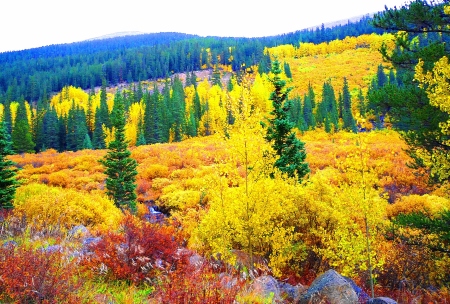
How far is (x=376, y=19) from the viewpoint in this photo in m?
10.5

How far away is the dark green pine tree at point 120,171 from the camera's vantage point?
20.3m

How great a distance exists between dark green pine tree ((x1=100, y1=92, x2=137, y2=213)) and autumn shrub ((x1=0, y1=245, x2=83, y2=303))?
15748 millimetres

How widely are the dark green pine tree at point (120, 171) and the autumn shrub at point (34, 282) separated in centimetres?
1575

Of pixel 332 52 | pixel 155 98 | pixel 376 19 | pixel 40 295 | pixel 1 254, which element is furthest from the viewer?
pixel 332 52

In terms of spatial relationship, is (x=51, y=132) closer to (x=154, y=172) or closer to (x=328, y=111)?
(x=154, y=172)

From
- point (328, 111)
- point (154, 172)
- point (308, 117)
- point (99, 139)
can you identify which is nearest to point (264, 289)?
point (154, 172)

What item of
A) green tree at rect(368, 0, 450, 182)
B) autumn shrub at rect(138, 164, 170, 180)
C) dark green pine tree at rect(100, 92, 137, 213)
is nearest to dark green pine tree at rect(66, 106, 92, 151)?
autumn shrub at rect(138, 164, 170, 180)

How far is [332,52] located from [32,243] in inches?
6437

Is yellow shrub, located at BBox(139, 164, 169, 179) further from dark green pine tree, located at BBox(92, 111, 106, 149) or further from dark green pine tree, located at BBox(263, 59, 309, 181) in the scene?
dark green pine tree, located at BBox(92, 111, 106, 149)

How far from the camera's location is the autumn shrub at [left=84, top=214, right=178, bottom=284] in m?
5.75

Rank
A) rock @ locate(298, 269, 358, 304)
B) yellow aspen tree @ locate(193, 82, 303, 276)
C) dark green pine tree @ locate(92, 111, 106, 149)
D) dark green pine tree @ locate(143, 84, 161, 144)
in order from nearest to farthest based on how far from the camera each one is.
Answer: rock @ locate(298, 269, 358, 304) → yellow aspen tree @ locate(193, 82, 303, 276) → dark green pine tree @ locate(92, 111, 106, 149) → dark green pine tree @ locate(143, 84, 161, 144)

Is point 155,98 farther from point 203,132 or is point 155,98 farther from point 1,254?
point 1,254

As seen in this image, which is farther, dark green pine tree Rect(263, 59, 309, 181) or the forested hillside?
dark green pine tree Rect(263, 59, 309, 181)

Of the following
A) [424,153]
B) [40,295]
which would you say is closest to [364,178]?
[424,153]
